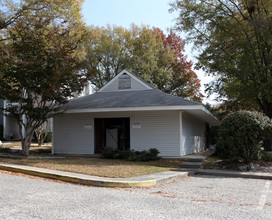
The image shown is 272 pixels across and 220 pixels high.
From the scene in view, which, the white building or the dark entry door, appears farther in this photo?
the dark entry door

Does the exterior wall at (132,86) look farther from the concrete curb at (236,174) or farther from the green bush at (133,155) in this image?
the concrete curb at (236,174)

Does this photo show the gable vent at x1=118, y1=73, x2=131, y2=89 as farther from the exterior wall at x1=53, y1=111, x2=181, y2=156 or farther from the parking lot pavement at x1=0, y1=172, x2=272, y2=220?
the parking lot pavement at x1=0, y1=172, x2=272, y2=220

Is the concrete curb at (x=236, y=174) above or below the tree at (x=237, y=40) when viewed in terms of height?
below

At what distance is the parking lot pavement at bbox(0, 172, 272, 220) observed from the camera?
5.06 m

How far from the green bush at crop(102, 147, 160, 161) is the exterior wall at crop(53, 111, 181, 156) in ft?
4.01

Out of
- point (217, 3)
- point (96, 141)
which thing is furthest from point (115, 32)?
point (96, 141)

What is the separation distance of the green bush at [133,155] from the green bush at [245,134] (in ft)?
11.8

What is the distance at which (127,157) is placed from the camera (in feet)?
46.8

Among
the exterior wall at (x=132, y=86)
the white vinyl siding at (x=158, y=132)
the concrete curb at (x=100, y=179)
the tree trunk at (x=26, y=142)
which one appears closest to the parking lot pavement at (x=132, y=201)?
the concrete curb at (x=100, y=179)

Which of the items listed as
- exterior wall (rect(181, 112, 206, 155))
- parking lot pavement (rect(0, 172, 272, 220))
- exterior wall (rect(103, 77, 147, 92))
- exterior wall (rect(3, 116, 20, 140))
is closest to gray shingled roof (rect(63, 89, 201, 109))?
exterior wall (rect(103, 77, 147, 92))

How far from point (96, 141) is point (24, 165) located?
6.27 meters

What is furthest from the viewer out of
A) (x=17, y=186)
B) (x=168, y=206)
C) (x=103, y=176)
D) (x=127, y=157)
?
(x=127, y=157)

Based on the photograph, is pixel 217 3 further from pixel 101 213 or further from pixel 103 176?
pixel 101 213

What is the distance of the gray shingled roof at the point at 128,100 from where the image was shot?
14.6 metres
